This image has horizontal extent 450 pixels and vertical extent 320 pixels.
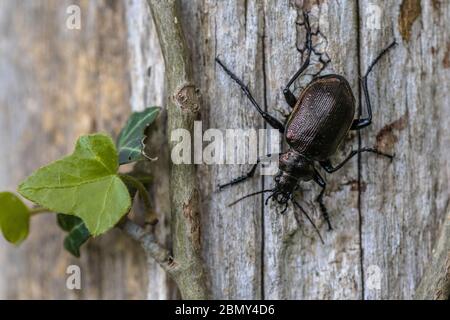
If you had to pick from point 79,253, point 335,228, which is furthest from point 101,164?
point 335,228

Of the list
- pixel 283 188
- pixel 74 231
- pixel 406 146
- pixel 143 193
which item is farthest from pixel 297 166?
pixel 74 231

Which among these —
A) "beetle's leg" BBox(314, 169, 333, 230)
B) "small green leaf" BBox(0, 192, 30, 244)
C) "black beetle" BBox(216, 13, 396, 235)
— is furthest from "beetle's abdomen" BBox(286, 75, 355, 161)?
"small green leaf" BBox(0, 192, 30, 244)

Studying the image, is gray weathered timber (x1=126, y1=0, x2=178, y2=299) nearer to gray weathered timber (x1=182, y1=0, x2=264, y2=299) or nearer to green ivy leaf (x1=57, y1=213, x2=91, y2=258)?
gray weathered timber (x1=182, y1=0, x2=264, y2=299)

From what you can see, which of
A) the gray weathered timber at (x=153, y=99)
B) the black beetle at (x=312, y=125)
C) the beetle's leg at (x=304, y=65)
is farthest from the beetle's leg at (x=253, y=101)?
the gray weathered timber at (x=153, y=99)

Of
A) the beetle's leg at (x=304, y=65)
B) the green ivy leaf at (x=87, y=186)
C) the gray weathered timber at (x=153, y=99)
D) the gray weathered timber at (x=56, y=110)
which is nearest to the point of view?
the green ivy leaf at (x=87, y=186)

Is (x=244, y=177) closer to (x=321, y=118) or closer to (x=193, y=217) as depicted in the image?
(x=193, y=217)

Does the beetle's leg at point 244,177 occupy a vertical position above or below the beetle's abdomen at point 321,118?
below

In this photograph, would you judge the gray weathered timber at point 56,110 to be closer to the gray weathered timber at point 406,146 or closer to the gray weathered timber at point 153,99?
the gray weathered timber at point 153,99

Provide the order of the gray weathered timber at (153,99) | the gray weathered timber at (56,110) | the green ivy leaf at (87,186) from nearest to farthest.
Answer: the green ivy leaf at (87,186) < the gray weathered timber at (153,99) < the gray weathered timber at (56,110)
